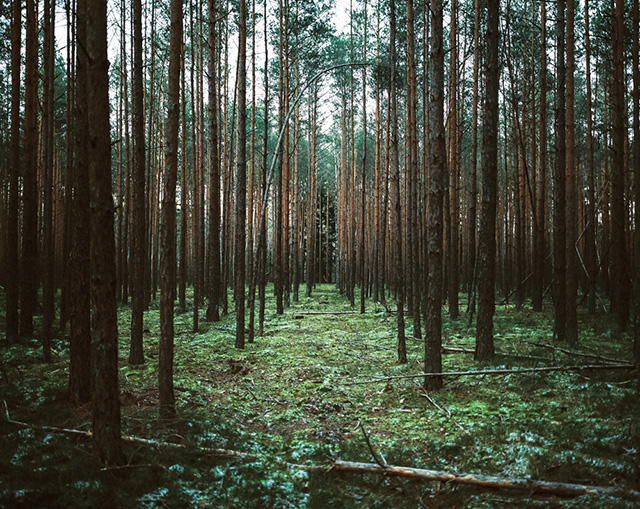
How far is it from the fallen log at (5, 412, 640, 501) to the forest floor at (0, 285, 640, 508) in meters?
0.06

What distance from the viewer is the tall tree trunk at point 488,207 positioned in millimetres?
7121

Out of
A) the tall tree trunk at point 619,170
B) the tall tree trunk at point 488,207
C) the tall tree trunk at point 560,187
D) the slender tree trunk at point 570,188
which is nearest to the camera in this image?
the tall tree trunk at point 488,207

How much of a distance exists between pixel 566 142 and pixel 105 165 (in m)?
9.09

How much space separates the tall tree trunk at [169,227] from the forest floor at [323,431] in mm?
455

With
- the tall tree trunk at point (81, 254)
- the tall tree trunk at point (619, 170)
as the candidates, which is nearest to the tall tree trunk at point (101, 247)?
the tall tree trunk at point (81, 254)

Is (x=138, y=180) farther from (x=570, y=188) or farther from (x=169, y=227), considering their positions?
(x=570, y=188)

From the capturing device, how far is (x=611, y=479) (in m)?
3.33

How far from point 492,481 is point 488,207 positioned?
16.1 feet

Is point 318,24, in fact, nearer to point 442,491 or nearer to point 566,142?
point 566,142

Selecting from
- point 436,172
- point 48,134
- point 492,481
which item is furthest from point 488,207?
point 48,134

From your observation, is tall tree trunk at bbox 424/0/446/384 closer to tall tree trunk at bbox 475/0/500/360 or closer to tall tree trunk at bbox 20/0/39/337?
tall tree trunk at bbox 475/0/500/360

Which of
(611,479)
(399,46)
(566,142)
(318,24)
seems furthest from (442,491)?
(318,24)

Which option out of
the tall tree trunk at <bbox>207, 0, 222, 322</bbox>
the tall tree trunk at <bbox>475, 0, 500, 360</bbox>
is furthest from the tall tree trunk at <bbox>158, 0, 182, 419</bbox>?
the tall tree trunk at <bbox>207, 0, 222, 322</bbox>

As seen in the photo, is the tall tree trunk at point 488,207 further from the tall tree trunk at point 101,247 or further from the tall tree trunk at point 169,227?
the tall tree trunk at point 101,247
